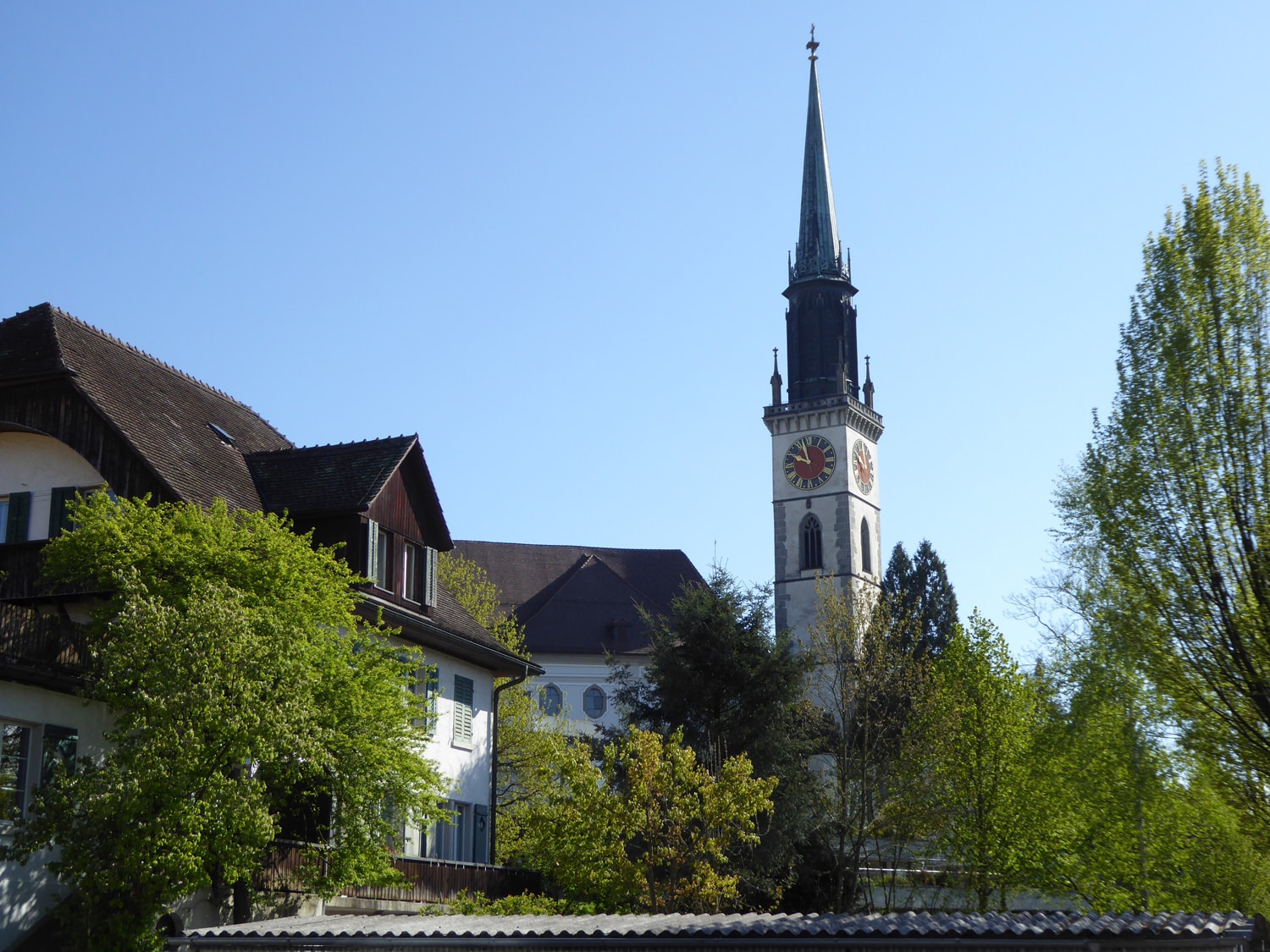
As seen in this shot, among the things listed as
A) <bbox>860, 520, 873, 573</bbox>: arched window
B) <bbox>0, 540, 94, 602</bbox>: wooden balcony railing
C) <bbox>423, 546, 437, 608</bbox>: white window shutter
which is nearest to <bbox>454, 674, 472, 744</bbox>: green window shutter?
<bbox>423, 546, 437, 608</bbox>: white window shutter

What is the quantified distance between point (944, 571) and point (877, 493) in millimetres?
7079

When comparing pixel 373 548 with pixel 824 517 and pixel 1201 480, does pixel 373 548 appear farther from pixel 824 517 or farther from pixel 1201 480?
pixel 824 517

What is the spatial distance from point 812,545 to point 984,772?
4450 centimetres

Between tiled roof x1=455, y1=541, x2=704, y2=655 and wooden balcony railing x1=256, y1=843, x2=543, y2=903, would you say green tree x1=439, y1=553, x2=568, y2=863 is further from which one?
tiled roof x1=455, y1=541, x2=704, y2=655

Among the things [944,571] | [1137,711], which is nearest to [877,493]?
[944,571]

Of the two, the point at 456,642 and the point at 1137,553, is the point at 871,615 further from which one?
the point at 1137,553

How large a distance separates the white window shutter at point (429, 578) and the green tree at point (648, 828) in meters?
5.41

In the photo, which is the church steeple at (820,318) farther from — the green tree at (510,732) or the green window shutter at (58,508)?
the green window shutter at (58,508)

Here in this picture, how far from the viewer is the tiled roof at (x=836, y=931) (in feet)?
53.3

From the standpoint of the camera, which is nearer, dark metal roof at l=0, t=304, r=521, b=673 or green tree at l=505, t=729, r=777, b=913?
green tree at l=505, t=729, r=777, b=913

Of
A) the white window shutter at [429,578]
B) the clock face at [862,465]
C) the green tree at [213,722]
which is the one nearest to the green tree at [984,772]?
the white window shutter at [429,578]

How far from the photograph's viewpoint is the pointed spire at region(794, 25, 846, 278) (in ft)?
275

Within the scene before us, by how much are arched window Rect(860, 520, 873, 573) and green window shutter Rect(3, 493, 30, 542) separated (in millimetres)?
58570

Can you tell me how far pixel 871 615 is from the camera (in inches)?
1809
